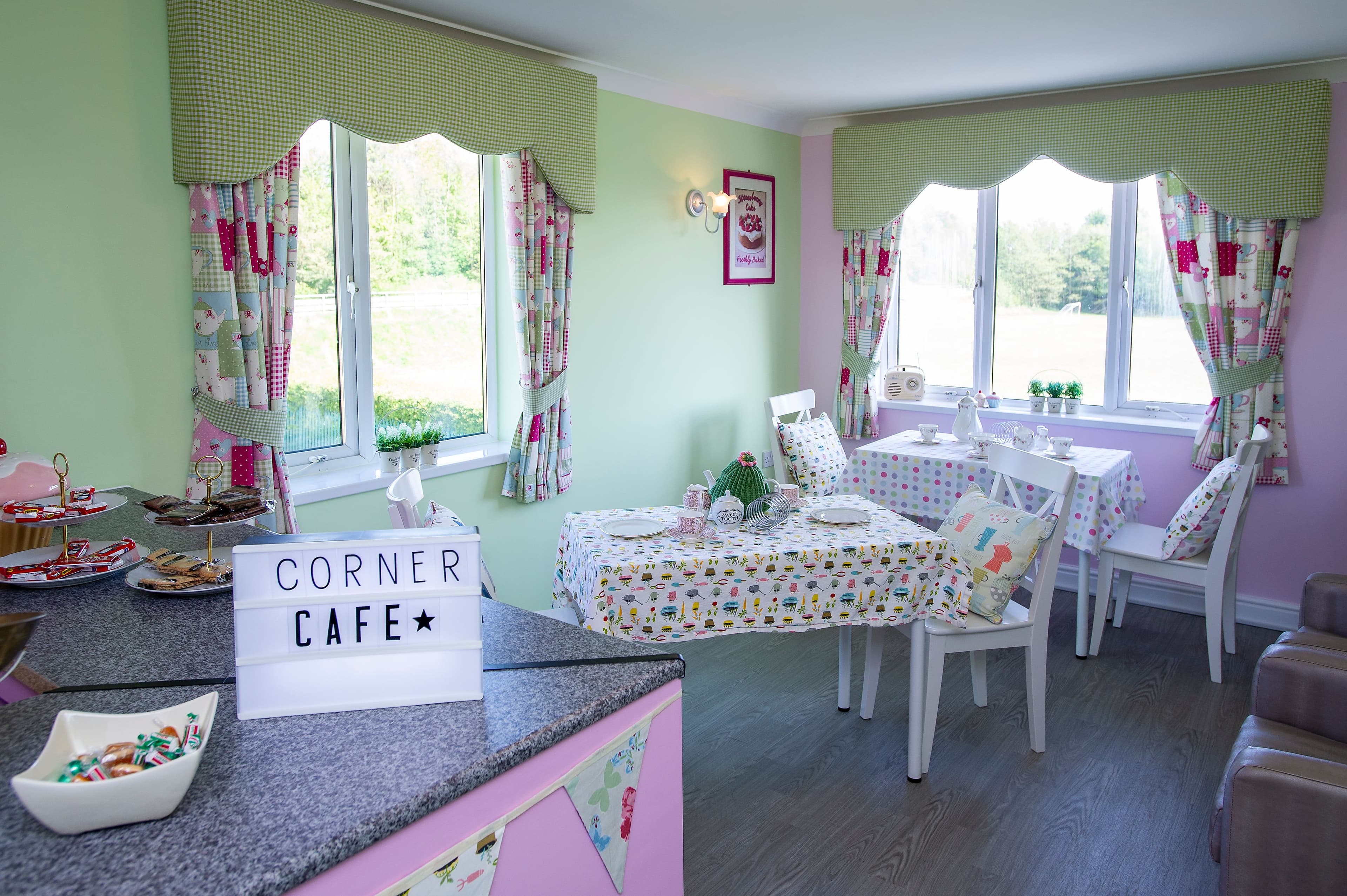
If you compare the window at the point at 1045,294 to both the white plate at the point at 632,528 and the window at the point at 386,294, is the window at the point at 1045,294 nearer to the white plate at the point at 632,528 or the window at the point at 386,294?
the window at the point at 386,294

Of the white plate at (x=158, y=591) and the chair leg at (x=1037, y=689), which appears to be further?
the chair leg at (x=1037, y=689)

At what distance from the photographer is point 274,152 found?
9.59 feet

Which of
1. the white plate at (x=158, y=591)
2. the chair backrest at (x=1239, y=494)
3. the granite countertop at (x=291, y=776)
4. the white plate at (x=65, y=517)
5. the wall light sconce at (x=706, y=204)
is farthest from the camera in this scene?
the wall light sconce at (x=706, y=204)

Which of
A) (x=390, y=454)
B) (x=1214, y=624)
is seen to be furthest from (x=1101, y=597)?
(x=390, y=454)

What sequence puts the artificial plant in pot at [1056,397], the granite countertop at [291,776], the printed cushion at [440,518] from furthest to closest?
the artificial plant in pot at [1056,397] < the printed cushion at [440,518] < the granite countertop at [291,776]

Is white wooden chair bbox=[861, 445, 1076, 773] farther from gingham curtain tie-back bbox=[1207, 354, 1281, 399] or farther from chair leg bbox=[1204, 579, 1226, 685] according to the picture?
gingham curtain tie-back bbox=[1207, 354, 1281, 399]

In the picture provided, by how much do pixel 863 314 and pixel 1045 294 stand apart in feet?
3.10

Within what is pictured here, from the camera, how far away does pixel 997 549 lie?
2963 millimetres

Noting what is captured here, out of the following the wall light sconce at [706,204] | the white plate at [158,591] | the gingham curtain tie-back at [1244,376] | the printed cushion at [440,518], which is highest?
the wall light sconce at [706,204]

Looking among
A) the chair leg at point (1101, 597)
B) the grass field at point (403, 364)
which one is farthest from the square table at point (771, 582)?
the chair leg at point (1101, 597)

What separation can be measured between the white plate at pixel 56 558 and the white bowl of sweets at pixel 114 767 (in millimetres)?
753

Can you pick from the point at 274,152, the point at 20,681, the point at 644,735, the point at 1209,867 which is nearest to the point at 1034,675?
the point at 1209,867

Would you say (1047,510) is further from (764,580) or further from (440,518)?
(440,518)

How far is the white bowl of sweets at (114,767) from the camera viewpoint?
1.02 metres
